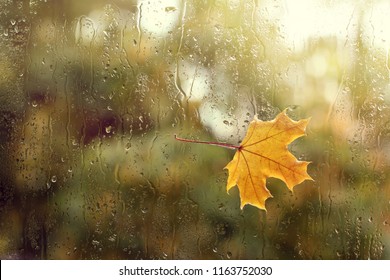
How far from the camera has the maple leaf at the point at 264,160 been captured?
1.12 meters

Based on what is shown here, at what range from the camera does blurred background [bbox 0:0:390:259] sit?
117 cm

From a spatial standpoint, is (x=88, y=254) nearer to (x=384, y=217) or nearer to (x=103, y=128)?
(x=103, y=128)

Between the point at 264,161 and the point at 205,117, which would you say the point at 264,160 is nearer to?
the point at 264,161

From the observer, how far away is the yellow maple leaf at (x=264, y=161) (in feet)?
3.67

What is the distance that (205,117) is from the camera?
3.83 feet

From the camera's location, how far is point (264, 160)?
1.11 meters

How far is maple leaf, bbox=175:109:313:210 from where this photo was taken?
112 cm

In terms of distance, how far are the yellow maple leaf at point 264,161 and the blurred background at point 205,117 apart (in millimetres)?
21

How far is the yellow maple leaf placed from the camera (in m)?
1.12

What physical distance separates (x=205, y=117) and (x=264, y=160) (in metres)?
0.17

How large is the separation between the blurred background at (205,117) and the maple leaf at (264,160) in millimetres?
19

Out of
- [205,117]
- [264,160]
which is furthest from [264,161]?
[205,117]
